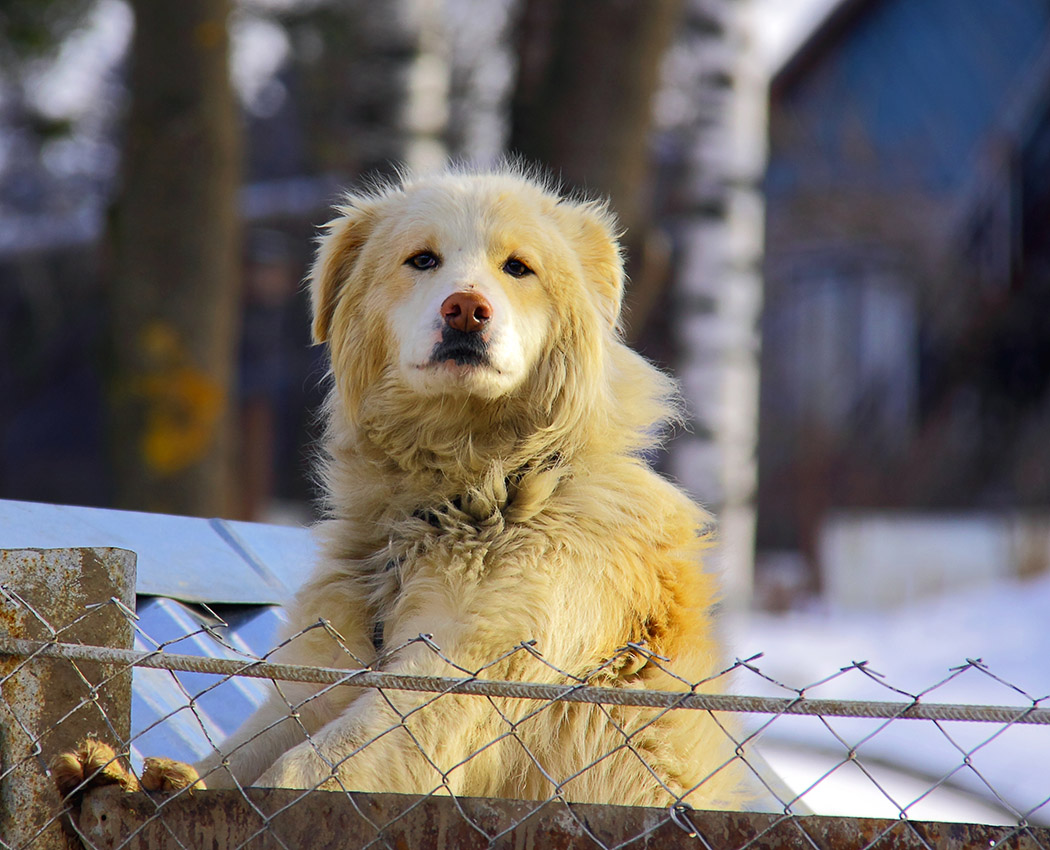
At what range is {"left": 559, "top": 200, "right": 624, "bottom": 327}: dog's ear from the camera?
2977mm

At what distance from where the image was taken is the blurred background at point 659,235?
6855 mm

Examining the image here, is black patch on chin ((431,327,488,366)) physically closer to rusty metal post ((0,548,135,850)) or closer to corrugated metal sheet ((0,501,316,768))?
corrugated metal sheet ((0,501,316,768))

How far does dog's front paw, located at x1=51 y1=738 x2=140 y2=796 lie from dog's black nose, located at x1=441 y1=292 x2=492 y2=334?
116 cm

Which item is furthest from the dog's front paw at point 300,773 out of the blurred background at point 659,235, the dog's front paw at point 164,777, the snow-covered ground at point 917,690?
the blurred background at point 659,235

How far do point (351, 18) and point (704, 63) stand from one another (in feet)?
14.3

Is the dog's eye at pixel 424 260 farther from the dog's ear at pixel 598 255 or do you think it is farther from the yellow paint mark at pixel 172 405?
the yellow paint mark at pixel 172 405

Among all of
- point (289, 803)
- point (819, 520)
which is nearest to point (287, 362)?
point (819, 520)

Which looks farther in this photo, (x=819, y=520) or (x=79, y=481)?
(x=79, y=481)

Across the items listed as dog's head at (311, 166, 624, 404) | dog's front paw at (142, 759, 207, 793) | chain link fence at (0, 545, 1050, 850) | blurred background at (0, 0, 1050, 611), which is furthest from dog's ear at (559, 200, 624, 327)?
blurred background at (0, 0, 1050, 611)

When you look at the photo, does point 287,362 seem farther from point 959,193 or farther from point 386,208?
point 386,208

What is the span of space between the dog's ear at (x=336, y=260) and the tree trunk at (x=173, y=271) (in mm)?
4004

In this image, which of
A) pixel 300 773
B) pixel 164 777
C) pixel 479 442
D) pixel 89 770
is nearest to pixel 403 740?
pixel 300 773

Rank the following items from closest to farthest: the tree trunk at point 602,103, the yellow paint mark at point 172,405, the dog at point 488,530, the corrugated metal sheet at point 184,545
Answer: the dog at point 488,530, the corrugated metal sheet at point 184,545, the tree trunk at point 602,103, the yellow paint mark at point 172,405

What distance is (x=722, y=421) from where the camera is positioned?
7289 mm
